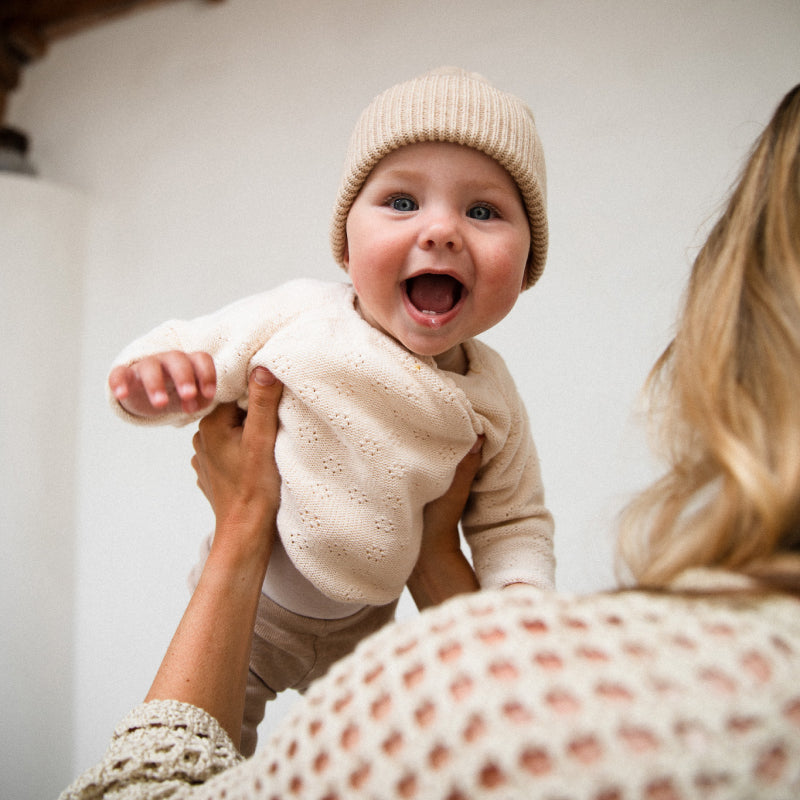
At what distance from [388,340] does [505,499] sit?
0.84 feet

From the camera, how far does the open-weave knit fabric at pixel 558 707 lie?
0.34 metres

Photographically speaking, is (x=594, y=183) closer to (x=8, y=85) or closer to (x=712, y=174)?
(x=712, y=174)

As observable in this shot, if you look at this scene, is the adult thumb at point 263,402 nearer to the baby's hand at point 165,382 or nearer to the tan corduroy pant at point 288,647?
the baby's hand at point 165,382

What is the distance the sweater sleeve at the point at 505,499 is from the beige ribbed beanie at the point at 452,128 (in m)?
0.19

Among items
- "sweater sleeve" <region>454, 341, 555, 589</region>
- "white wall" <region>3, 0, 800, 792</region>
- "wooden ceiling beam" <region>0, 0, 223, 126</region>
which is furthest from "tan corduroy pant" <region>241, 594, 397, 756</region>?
"wooden ceiling beam" <region>0, 0, 223, 126</region>

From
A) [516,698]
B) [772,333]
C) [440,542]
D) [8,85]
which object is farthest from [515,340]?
[8,85]

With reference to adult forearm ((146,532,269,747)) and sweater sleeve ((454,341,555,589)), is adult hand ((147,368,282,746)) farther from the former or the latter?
sweater sleeve ((454,341,555,589))

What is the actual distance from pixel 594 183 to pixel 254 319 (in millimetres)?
840

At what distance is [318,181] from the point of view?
1612 millimetres

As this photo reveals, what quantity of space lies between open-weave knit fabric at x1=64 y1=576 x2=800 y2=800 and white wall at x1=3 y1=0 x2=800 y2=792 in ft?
2.45

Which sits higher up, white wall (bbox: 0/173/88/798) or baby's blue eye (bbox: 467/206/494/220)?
baby's blue eye (bbox: 467/206/494/220)

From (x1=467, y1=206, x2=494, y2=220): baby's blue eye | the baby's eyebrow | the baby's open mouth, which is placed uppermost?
the baby's eyebrow

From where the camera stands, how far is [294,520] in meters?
0.78

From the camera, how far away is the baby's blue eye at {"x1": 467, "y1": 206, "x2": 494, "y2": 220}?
0.75m
